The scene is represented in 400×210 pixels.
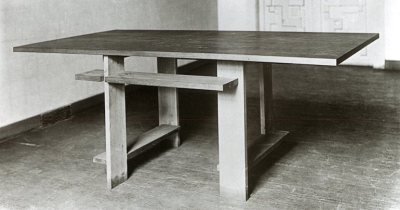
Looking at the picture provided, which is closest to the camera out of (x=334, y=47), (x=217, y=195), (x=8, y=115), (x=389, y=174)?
(x=334, y=47)

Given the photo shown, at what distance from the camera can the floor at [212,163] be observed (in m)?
2.77

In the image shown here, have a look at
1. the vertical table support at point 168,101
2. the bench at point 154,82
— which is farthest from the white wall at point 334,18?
the bench at point 154,82

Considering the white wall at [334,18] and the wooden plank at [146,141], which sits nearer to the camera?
the wooden plank at [146,141]

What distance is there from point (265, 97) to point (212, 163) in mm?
654

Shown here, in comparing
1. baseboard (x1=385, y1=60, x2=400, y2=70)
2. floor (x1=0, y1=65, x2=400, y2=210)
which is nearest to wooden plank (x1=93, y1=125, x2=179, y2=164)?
floor (x1=0, y1=65, x2=400, y2=210)

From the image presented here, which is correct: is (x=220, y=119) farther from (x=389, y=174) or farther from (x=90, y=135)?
(x=90, y=135)

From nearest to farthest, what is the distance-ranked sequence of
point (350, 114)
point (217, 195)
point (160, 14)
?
point (217, 195) → point (350, 114) → point (160, 14)

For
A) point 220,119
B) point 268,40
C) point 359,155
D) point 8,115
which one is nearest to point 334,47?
point 268,40

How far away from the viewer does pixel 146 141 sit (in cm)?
328

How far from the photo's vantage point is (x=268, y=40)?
3.01m

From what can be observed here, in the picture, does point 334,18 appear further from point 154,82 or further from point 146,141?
point 154,82

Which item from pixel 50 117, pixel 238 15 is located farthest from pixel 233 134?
pixel 238 15

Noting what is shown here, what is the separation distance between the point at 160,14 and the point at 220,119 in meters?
3.77

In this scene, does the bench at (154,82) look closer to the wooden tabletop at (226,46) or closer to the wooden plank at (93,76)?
the wooden plank at (93,76)
